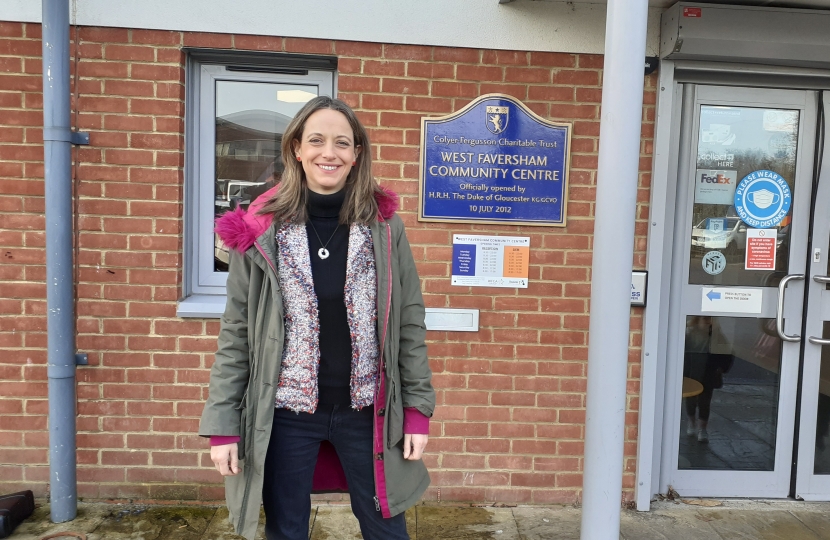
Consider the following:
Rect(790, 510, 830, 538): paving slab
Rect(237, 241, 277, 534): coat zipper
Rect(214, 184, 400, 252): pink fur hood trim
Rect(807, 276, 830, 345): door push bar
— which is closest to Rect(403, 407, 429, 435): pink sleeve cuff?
Rect(237, 241, 277, 534): coat zipper

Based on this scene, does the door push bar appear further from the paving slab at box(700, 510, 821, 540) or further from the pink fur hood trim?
the pink fur hood trim

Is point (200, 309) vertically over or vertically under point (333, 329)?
under

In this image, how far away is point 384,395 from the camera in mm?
2193

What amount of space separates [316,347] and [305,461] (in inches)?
15.6

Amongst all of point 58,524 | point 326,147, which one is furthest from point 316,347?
point 58,524

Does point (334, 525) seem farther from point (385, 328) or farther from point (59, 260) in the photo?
point (59, 260)

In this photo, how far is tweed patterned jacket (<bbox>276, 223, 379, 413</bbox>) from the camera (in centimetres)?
212

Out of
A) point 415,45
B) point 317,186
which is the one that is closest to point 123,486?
point 317,186

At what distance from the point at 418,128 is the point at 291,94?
774 mm

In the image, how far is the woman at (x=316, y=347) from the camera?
2.11 m

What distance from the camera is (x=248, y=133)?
3.72 m

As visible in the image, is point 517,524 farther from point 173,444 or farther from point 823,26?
point 823,26

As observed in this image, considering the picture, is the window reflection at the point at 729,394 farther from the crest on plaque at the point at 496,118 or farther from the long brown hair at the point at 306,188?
the long brown hair at the point at 306,188

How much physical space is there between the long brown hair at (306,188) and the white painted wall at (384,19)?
58.3 inches
